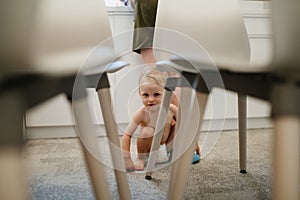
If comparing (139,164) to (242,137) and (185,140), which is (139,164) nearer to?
(185,140)

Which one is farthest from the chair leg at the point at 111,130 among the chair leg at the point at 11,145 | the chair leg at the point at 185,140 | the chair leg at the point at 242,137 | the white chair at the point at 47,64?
the chair leg at the point at 242,137

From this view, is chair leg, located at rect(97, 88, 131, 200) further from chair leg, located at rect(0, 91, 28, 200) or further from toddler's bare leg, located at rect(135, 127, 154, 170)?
chair leg, located at rect(0, 91, 28, 200)

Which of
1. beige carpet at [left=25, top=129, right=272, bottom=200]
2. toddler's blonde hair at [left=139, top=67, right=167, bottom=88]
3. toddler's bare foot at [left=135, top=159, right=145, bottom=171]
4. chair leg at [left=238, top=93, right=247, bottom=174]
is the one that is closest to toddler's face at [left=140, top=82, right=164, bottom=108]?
toddler's blonde hair at [left=139, top=67, right=167, bottom=88]

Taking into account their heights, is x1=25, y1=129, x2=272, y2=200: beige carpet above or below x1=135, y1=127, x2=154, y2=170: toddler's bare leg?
below

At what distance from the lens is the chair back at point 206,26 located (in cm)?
76

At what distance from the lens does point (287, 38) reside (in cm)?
41

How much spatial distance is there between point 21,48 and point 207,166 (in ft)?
4.05

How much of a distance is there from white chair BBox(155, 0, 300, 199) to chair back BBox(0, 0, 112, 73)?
0.51 ft

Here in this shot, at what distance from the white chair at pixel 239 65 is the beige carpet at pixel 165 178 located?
36 cm

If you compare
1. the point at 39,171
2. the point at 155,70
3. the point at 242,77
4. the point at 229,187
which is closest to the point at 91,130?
the point at 155,70

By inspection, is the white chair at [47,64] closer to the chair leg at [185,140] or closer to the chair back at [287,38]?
the chair leg at [185,140]

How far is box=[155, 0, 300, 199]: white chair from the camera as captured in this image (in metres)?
0.41

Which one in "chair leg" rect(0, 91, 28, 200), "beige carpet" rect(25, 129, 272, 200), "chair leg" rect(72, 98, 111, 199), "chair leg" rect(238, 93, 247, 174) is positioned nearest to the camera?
"chair leg" rect(0, 91, 28, 200)

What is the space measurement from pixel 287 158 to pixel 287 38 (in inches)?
5.9
